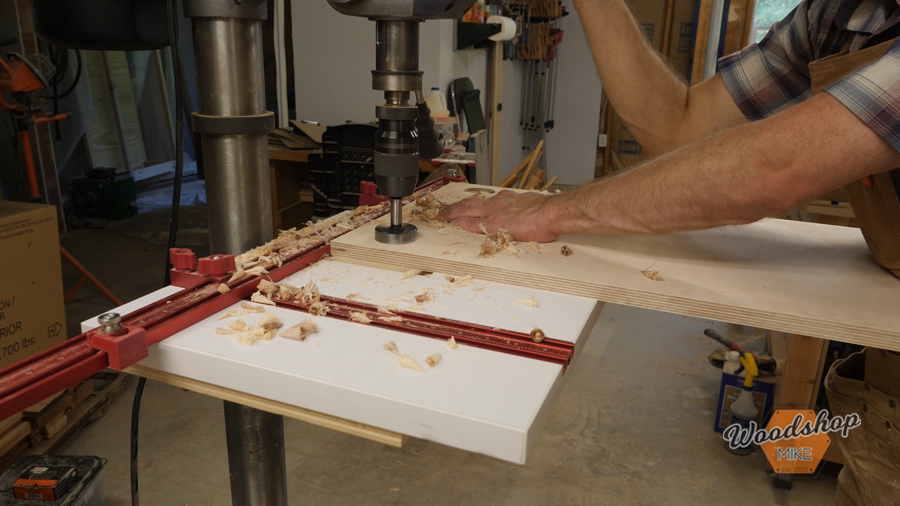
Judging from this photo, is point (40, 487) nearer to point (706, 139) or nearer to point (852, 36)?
point (706, 139)

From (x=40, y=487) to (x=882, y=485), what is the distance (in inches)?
73.8

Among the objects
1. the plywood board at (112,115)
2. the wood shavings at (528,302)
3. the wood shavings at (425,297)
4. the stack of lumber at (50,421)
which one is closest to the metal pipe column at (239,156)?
the wood shavings at (425,297)

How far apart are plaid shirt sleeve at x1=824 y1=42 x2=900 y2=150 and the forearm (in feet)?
0.03

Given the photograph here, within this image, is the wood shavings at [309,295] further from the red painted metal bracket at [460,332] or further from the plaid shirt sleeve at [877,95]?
the plaid shirt sleeve at [877,95]

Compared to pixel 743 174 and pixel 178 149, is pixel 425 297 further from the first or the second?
pixel 178 149

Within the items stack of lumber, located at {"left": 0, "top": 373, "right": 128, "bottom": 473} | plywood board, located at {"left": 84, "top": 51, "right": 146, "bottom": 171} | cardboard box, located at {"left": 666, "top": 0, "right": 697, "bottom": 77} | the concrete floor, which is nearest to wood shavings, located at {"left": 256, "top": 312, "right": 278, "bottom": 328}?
the concrete floor

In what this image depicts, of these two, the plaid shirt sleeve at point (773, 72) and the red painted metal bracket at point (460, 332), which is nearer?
the red painted metal bracket at point (460, 332)

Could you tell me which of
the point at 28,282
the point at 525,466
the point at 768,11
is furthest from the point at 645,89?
the point at 768,11

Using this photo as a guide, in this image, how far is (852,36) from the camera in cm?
107

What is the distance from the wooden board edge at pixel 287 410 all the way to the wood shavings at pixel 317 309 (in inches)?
5.8

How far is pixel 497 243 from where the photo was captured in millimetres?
1029

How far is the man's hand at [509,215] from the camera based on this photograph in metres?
1.06

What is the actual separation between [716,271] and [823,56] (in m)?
0.53

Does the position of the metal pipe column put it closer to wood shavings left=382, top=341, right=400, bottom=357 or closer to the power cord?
the power cord
